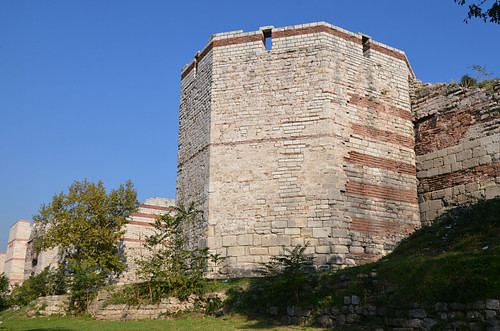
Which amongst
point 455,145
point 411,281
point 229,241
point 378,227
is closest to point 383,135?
point 455,145

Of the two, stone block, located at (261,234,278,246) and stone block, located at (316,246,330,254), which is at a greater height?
stone block, located at (261,234,278,246)

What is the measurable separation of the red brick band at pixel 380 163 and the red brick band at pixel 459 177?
0.55 m

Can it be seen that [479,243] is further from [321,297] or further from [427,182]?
[427,182]

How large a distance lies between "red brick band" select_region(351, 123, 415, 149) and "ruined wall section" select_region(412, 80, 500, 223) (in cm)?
40

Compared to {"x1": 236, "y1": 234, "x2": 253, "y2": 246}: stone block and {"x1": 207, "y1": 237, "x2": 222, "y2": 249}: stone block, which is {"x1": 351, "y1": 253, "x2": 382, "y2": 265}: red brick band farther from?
{"x1": 207, "y1": 237, "x2": 222, "y2": 249}: stone block

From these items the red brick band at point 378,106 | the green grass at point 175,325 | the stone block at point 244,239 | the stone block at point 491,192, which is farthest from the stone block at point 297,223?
the stone block at point 491,192

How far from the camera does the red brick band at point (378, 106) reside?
12875 mm

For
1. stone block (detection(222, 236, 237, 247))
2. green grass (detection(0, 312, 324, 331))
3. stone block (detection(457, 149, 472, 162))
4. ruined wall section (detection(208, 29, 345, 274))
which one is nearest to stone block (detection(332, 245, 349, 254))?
ruined wall section (detection(208, 29, 345, 274))

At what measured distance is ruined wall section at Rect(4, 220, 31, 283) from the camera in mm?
34112

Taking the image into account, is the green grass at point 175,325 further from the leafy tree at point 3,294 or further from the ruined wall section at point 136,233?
the ruined wall section at point 136,233

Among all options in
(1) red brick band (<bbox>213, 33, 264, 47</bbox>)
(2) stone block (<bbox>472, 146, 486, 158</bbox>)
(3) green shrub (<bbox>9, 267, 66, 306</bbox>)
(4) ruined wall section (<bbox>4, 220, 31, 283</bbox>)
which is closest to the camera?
(2) stone block (<bbox>472, 146, 486, 158</bbox>)

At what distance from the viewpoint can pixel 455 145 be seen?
12508mm

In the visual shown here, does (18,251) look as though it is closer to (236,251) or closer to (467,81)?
(236,251)

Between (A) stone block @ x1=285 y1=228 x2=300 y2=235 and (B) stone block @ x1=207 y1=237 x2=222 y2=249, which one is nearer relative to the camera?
(A) stone block @ x1=285 y1=228 x2=300 y2=235
